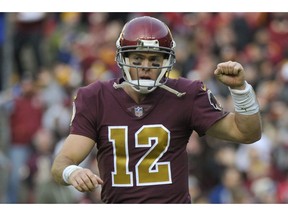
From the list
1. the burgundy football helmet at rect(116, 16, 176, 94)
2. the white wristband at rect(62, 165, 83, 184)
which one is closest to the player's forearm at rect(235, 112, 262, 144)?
the burgundy football helmet at rect(116, 16, 176, 94)

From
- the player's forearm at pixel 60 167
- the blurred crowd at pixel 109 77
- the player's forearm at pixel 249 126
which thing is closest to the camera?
the player's forearm at pixel 60 167

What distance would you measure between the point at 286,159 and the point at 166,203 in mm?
6572

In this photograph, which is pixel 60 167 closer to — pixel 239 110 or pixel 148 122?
pixel 148 122

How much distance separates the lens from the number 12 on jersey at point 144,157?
612 cm

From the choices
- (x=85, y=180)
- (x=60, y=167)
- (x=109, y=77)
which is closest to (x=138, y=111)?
(x=60, y=167)

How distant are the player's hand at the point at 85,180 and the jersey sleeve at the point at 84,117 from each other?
0.51 meters

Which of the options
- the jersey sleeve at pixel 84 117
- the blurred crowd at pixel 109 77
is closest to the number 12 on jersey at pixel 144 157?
the jersey sleeve at pixel 84 117

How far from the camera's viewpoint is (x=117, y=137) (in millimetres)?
6160

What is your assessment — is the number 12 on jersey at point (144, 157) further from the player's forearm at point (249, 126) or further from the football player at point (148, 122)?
the player's forearm at point (249, 126)

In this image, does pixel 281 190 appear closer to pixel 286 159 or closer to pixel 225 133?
pixel 286 159

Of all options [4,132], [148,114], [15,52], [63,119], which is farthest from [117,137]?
[15,52]

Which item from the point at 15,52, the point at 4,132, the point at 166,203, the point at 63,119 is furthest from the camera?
the point at 15,52

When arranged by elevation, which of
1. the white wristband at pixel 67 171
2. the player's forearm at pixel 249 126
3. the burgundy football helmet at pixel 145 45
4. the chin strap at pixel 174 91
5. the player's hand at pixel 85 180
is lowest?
the player's hand at pixel 85 180

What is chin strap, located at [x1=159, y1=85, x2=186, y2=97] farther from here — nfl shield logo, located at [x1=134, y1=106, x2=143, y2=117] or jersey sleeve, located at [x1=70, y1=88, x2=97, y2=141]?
jersey sleeve, located at [x1=70, y1=88, x2=97, y2=141]
